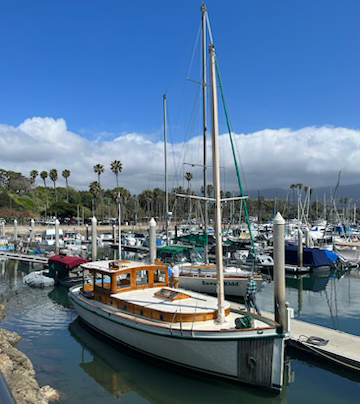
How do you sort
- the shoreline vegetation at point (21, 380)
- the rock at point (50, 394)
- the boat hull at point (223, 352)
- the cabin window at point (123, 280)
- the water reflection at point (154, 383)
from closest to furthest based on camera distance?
the shoreline vegetation at point (21, 380) < the rock at point (50, 394) < the boat hull at point (223, 352) < the water reflection at point (154, 383) < the cabin window at point (123, 280)

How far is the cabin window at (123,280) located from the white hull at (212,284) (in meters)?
7.76

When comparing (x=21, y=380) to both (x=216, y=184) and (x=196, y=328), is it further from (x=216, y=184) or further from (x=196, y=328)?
(x=216, y=184)

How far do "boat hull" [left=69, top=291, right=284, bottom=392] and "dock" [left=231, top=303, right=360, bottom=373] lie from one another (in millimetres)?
2337

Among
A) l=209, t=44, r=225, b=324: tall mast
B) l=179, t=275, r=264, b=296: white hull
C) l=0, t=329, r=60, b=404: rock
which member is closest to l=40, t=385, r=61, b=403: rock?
l=0, t=329, r=60, b=404: rock

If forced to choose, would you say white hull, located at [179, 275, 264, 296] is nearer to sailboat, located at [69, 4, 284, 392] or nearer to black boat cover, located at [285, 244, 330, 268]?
sailboat, located at [69, 4, 284, 392]

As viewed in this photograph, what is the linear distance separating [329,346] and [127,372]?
724cm

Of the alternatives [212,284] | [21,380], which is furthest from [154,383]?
[212,284]

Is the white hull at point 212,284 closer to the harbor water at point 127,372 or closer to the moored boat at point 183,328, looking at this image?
the harbor water at point 127,372

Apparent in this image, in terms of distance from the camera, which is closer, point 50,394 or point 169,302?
point 50,394

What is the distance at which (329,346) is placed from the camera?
12.9 metres

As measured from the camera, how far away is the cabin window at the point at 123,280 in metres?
15.5

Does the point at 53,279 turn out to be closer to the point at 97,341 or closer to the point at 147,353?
the point at 97,341

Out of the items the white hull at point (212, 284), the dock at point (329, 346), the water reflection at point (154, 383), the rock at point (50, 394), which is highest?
the white hull at point (212, 284)

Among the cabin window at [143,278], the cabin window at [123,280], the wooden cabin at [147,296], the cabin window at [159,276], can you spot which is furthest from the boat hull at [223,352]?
the cabin window at [159,276]
